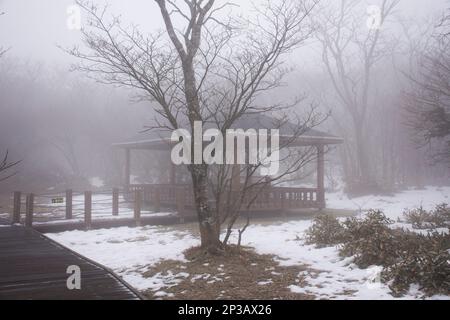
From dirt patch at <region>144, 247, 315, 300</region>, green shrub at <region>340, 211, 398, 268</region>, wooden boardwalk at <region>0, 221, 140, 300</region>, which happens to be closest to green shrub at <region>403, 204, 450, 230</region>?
green shrub at <region>340, 211, 398, 268</region>

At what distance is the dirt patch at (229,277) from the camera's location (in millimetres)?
6121

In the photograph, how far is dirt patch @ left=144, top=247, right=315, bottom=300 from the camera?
6.12m

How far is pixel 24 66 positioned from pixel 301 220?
40.7 metres

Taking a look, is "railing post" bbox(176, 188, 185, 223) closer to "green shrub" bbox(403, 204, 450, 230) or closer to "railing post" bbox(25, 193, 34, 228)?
"railing post" bbox(25, 193, 34, 228)

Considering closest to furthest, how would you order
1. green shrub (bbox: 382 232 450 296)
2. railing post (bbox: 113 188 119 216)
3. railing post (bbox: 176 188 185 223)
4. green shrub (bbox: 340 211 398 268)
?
green shrub (bbox: 382 232 450 296) < green shrub (bbox: 340 211 398 268) < railing post (bbox: 113 188 119 216) < railing post (bbox: 176 188 185 223)

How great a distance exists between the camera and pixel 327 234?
9273mm

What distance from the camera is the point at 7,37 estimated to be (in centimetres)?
4553

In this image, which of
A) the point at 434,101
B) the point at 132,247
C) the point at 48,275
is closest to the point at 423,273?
the point at 48,275

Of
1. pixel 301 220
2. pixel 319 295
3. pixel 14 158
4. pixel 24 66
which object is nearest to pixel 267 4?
pixel 319 295

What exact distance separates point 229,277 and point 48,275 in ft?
10.2

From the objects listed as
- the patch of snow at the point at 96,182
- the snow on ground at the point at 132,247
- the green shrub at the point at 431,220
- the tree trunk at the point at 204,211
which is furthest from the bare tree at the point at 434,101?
the patch of snow at the point at 96,182

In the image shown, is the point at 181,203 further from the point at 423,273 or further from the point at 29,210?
the point at 423,273

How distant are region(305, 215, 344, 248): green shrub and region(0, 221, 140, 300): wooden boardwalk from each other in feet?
14.7
